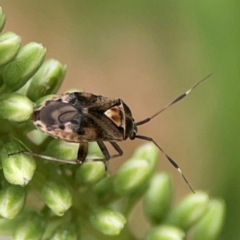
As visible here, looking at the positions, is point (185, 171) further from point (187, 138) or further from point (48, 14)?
point (48, 14)

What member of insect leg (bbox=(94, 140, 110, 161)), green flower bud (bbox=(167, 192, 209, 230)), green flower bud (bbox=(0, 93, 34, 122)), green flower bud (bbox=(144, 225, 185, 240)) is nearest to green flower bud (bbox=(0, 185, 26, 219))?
green flower bud (bbox=(0, 93, 34, 122))

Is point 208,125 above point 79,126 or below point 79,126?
below

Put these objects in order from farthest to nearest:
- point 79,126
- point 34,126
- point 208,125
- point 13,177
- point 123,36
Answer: point 123,36 < point 208,125 < point 79,126 < point 34,126 < point 13,177

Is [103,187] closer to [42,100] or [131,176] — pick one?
[131,176]

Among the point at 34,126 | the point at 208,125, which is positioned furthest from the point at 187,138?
the point at 34,126

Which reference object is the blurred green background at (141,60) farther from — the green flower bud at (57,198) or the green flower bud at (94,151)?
the green flower bud at (57,198)

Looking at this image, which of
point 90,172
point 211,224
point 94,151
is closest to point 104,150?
point 94,151

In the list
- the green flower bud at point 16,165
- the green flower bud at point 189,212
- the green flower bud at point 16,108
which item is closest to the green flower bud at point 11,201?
the green flower bud at point 16,165
